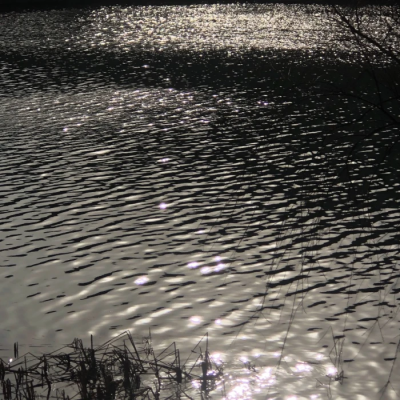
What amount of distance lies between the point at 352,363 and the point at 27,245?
10779 millimetres

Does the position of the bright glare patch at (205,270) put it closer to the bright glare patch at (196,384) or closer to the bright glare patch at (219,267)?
the bright glare patch at (219,267)

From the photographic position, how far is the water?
1340cm

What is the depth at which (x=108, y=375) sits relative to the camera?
11.2 metres

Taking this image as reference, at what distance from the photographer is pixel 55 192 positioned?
79.6ft

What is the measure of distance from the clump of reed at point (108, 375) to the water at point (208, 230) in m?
0.77

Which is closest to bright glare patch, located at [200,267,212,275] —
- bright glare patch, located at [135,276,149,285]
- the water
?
the water

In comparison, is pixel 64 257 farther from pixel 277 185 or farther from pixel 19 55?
pixel 19 55

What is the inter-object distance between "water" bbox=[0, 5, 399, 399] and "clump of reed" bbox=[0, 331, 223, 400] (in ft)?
2.53

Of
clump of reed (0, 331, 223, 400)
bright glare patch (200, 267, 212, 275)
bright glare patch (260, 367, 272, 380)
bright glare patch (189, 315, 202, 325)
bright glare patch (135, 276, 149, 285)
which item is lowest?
bright glare patch (135, 276, 149, 285)

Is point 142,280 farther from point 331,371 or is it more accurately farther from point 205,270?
point 331,371

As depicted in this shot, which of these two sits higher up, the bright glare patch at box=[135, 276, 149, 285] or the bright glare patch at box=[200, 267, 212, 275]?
the bright glare patch at box=[200, 267, 212, 275]

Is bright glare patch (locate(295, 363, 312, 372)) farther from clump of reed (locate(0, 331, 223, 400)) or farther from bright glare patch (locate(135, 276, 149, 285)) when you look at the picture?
bright glare patch (locate(135, 276, 149, 285))

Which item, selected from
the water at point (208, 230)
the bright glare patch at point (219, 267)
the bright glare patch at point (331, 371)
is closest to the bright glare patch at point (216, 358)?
the water at point (208, 230)

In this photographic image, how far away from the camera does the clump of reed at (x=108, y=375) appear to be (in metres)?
11.0
